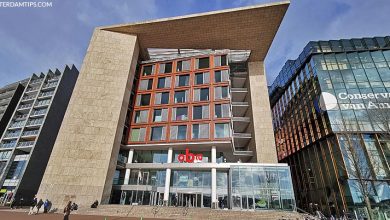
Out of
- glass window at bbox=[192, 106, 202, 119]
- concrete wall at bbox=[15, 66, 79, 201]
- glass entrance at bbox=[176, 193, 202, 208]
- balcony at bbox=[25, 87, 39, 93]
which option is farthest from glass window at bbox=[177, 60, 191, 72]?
balcony at bbox=[25, 87, 39, 93]

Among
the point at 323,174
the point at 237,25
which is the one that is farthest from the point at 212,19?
the point at 323,174

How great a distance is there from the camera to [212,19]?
3862 centimetres

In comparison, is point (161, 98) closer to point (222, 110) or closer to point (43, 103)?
point (222, 110)

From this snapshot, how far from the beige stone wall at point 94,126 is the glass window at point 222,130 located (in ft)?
53.4

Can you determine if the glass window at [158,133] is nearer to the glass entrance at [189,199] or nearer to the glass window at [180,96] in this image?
the glass window at [180,96]

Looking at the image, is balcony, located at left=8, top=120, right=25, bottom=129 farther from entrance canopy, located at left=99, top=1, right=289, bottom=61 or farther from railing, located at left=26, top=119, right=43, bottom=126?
entrance canopy, located at left=99, top=1, right=289, bottom=61

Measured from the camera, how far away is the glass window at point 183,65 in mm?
42481

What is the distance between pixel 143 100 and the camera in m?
41.4

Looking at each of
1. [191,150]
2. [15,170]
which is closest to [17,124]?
[15,170]

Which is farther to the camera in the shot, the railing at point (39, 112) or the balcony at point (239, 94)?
the railing at point (39, 112)

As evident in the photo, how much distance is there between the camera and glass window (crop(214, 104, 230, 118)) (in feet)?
116

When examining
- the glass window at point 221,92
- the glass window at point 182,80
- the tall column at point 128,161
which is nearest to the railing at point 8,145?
the tall column at point 128,161

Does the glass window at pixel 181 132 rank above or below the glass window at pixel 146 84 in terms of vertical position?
below

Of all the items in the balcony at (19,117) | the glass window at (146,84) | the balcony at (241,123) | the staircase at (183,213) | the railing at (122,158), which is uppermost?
the glass window at (146,84)
